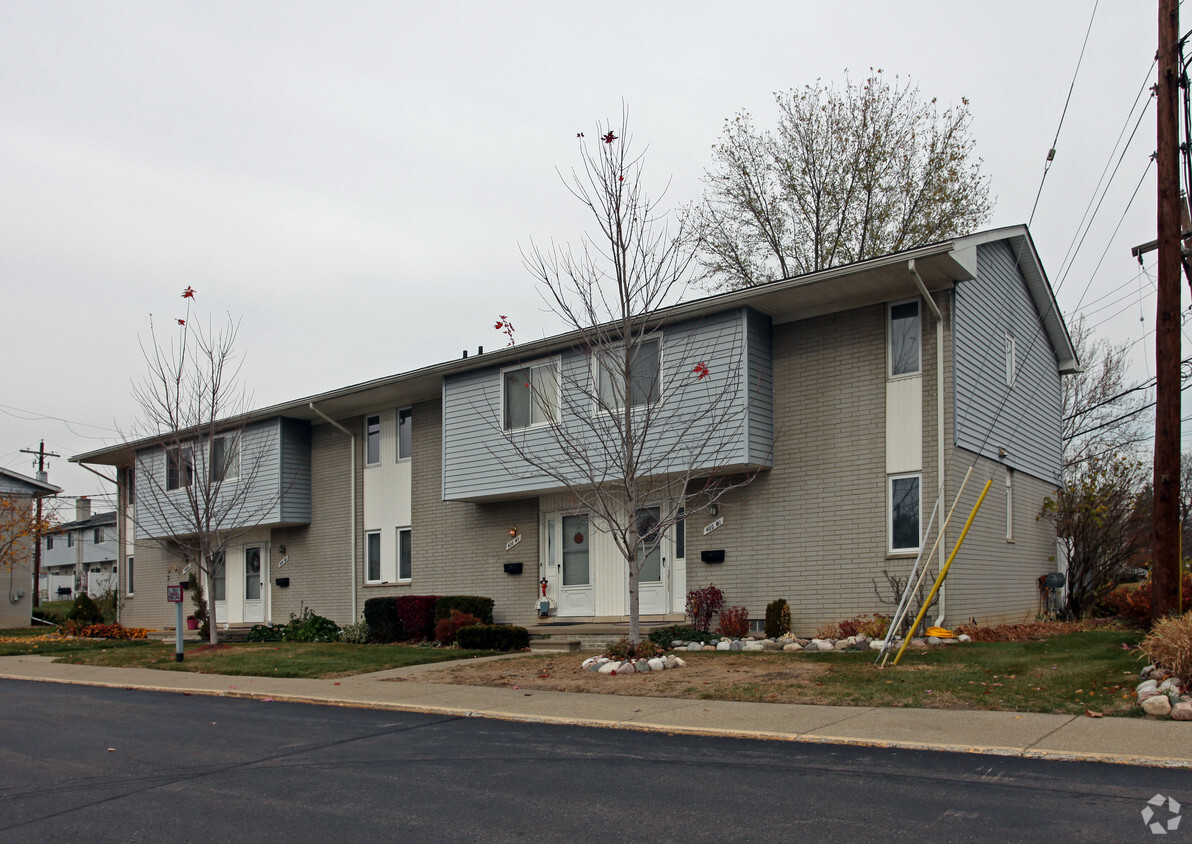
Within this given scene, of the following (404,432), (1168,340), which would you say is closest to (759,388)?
(1168,340)

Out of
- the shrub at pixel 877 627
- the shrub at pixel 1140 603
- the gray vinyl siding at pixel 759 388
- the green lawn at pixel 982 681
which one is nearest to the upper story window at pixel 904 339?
the gray vinyl siding at pixel 759 388

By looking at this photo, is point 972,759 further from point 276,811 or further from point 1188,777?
point 276,811

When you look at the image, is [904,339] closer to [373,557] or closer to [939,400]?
[939,400]

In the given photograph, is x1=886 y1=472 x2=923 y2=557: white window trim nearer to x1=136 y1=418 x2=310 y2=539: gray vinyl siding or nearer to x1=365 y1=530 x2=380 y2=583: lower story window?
x1=365 y1=530 x2=380 y2=583: lower story window

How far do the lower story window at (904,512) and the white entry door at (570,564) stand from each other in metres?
6.20

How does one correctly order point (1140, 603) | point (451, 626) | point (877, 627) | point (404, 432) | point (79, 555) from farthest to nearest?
point (79, 555)
point (404, 432)
point (451, 626)
point (1140, 603)
point (877, 627)

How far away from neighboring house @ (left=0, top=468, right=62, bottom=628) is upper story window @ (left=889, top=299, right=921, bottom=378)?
97.5 ft

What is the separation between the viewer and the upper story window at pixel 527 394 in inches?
744

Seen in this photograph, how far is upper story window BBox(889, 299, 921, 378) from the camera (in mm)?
15523

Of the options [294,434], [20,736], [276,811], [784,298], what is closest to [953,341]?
[784,298]

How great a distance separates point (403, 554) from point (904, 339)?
509 inches

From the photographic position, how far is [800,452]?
16406mm

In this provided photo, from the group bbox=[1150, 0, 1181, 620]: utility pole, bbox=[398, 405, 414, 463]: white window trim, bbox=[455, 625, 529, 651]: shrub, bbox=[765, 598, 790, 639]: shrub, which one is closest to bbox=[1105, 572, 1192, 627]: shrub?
bbox=[1150, 0, 1181, 620]: utility pole

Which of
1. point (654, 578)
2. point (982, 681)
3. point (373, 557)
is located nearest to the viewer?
point (982, 681)
